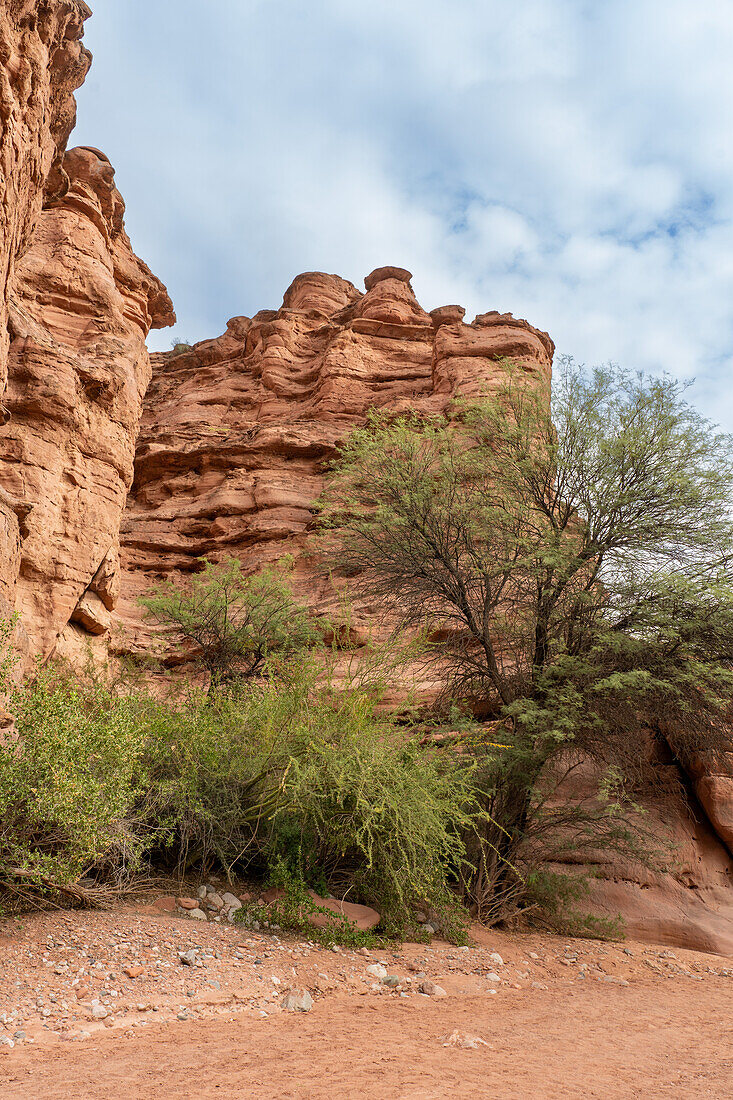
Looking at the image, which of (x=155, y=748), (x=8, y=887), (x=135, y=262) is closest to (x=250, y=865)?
(x=155, y=748)

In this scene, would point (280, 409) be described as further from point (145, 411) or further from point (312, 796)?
point (312, 796)

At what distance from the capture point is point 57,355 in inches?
451

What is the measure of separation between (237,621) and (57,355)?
724 cm

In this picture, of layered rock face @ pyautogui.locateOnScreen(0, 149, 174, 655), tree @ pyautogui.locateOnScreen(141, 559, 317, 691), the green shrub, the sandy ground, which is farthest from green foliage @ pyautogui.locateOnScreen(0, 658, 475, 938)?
tree @ pyautogui.locateOnScreen(141, 559, 317, 691)

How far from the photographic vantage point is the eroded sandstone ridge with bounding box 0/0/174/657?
706cm

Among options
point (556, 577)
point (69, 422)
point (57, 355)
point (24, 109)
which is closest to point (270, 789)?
point (556, 577)

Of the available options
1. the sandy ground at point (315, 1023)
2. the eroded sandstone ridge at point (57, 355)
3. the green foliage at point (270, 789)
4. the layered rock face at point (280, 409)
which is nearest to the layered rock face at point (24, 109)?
the eroded sandstone ridge at point (57, 355)

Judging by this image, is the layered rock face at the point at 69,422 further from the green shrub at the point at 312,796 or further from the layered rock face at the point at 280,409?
the layered rock face at the point at 280,409

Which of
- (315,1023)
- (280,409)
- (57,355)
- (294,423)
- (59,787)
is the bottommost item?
(315,1023)

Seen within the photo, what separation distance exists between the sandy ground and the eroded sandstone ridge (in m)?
4.16

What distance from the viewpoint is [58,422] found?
11.2 meters

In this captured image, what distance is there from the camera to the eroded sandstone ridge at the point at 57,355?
706 centimetres

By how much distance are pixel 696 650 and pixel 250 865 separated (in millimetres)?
7118

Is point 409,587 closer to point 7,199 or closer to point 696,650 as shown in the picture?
point 696,650
